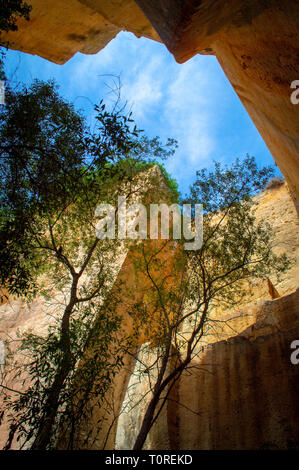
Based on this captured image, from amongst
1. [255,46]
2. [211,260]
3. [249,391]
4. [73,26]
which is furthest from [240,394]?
[73,26]

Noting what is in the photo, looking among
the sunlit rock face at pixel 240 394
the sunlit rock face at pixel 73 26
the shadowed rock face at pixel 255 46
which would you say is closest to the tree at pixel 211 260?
the sunlit rock face at pixel 240 394

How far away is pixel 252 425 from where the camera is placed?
648 cm

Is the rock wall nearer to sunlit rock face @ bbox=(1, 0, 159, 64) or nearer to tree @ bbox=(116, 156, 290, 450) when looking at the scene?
tree @ bbox=(116, 156, 290, 450)

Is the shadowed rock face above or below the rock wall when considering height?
above

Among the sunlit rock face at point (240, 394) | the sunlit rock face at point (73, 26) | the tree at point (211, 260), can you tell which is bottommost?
the sunlit rock face at point (240, 394)

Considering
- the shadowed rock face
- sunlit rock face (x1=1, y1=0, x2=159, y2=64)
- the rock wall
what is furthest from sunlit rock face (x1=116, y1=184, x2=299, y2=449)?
sunlit rock face (x1=1, y1=0, x2=159, y2=64)

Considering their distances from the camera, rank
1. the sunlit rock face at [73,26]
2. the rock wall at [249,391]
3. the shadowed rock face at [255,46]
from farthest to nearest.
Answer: the sunlit rock face at [73,26] → the rock wall at [249,391] → the shadowed rock face at [255,46]

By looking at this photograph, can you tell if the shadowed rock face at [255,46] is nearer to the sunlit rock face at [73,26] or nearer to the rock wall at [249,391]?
the sunlit rock face at [73,26]

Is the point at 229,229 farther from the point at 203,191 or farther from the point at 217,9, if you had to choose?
the point at 217,9

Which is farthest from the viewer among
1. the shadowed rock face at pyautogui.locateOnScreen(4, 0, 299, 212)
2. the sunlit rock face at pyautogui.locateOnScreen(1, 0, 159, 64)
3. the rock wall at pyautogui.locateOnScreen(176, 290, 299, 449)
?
the sunlit rock face at pyautogui.locateOnScreen(1, 0, 159, 64)

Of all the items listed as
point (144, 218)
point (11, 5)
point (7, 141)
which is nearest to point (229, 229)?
point (144, 218)

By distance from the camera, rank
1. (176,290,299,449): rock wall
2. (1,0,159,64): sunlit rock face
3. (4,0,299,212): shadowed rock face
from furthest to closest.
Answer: (1,0,159,64): sunlit rock face < (176,290,299,449): rock wall < (4,0,299,212): shadowed rock face

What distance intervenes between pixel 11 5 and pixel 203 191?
6526 mm
